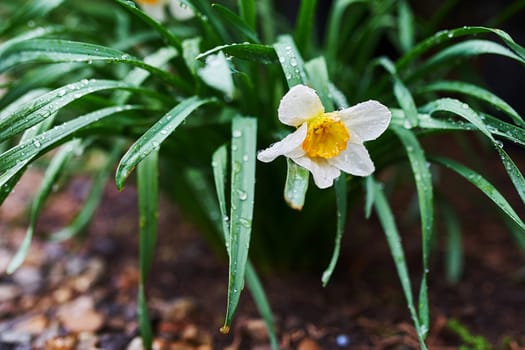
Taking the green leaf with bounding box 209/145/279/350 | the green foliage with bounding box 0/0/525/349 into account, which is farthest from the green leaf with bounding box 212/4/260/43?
the green leaf with bounding box 209/145/279/350

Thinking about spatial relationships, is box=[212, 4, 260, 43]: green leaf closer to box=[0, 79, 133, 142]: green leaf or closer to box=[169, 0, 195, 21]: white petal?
box=[0, 79, 133, 142]: green leaf

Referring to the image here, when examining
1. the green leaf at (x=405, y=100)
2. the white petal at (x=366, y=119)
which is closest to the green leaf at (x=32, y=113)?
the white petal at (x=366, y=119)

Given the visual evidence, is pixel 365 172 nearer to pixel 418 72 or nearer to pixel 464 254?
pixel 418 72

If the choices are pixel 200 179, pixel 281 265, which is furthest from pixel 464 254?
pixel 200 179

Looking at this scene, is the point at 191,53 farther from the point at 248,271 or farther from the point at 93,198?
the point at 93,198

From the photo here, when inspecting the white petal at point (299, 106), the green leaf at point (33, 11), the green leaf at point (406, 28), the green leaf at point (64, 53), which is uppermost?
the green leaf at point (33, 11)

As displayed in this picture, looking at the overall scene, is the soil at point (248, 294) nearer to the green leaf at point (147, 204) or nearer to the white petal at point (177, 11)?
the green leaf at point (147, 204)
